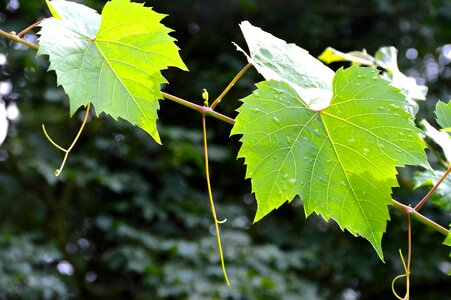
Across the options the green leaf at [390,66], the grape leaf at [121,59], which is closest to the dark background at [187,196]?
the green leaf at [390,66]

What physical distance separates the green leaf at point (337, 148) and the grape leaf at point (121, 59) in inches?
3.1

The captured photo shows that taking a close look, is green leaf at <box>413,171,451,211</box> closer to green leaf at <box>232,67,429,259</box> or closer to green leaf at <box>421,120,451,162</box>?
green leaf at <box>421,120,451,162</box>

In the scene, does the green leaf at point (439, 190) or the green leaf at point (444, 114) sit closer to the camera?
the green leaf at point (444, 114)

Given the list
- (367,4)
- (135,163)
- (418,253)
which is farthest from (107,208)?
Result: (367,4)

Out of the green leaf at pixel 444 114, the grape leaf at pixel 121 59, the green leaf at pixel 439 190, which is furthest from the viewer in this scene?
the green leaf at pixel 439 190

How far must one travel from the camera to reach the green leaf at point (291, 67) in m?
0.50

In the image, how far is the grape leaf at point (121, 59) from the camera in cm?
48

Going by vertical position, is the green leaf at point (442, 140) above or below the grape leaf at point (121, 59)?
below

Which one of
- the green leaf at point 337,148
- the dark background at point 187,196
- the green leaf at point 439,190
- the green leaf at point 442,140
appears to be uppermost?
the green leaf at point 337,148

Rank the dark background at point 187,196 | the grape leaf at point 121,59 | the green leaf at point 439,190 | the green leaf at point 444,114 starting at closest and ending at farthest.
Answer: the grape leaf at point 121,59, the green leaf at point 444,114, the green leaf at point 439,190, the dark background at point 187,196

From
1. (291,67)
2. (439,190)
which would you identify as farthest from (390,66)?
(291,67)

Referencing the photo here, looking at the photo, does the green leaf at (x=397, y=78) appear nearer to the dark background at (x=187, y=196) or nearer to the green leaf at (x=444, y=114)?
the green leaf at (x=444, y=114)

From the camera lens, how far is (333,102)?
50cm

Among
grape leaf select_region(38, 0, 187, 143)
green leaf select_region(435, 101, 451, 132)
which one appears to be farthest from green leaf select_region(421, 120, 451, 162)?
grape leaf select_region(38, 0, 187, 143)
